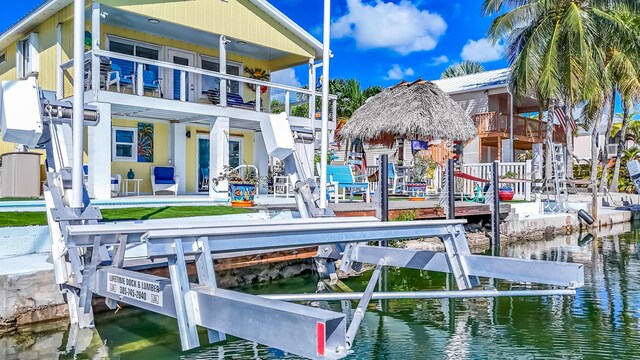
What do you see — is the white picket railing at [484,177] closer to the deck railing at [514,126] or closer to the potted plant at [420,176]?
the potted plant at [420,176]

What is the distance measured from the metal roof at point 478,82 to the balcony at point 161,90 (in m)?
13.2

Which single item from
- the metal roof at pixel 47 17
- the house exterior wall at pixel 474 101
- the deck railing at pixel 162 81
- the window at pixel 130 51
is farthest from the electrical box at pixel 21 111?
the house exterior wall at pixel 474 101

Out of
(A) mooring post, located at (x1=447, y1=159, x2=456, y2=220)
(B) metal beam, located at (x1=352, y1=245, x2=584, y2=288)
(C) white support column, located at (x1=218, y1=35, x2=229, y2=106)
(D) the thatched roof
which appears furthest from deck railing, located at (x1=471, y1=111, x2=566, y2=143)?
(B) metal beam, located at (x1=352, y1=245, x2=584, y2=288)

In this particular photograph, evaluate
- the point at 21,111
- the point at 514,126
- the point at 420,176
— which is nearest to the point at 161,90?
the point at 420,176

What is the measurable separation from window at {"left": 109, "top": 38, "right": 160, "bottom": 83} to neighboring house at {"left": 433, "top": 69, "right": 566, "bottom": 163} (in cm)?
1563

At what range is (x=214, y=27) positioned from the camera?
13812 mm

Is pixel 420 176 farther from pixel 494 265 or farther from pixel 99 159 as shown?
pixel 494 265

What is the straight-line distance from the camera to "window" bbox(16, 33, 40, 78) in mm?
14223

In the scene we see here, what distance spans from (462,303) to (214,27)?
9988 millimetres

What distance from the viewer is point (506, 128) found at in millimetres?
24531

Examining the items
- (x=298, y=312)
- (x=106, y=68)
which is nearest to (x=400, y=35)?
(x=106, y=68)

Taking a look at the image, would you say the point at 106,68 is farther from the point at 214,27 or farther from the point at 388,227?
the point at 388,227

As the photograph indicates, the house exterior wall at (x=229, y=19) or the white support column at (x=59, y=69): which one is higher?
the house exterior wall at (x=229, y=19)

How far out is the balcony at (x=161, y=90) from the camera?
1141 centimetres
